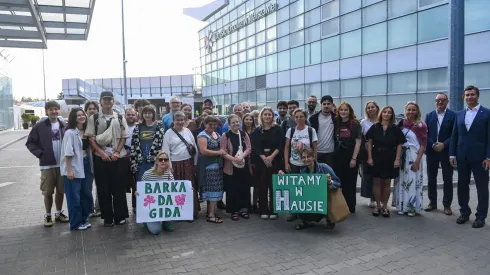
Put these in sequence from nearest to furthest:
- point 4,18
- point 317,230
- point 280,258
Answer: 1. point 280,258
2. point 317,230
3. point 4,18

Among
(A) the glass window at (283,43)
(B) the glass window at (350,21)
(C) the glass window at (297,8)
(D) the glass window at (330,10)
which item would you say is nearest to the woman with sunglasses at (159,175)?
(B) the glass window at (350,21)

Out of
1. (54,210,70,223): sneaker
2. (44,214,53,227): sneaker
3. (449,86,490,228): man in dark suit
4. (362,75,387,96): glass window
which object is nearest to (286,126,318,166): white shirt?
(449,86,490,228): man in dark suit

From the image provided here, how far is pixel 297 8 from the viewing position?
28562mm

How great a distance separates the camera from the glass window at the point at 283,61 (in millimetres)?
30156

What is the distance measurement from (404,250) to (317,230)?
127 cm

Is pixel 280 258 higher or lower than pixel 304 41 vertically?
lower

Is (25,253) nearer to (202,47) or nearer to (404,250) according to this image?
(404,250)

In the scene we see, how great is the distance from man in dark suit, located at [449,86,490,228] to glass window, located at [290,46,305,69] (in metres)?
22.9

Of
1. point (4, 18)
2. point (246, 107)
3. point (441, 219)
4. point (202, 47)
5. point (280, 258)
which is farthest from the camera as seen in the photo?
point (202, 47)

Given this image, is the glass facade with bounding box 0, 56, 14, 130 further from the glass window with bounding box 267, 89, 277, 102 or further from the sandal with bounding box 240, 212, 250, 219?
the sandal with bounding box 240, 212, 250, 219

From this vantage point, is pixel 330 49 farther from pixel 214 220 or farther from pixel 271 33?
pixel 214 220

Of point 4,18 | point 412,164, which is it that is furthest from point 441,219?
point 4,18

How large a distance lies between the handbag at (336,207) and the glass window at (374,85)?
55.5 feet

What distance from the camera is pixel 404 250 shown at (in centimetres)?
469
